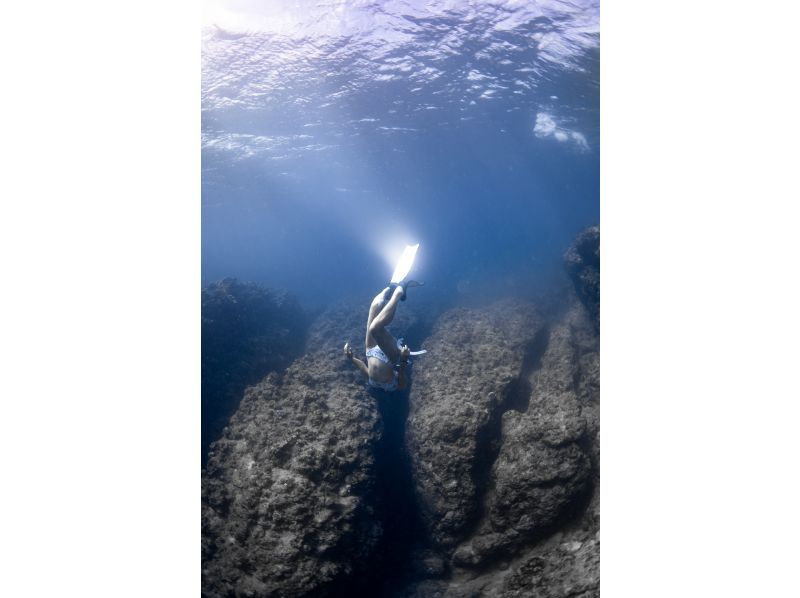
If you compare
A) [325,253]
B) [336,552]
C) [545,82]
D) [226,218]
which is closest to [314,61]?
[545,82]

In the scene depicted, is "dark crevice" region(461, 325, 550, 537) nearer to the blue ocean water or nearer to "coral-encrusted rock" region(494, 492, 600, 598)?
"coral-encrusted rock" region(494, 492, 600, 598)

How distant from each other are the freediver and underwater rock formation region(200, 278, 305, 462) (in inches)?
96.9

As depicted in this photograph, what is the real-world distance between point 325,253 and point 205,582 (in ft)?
288

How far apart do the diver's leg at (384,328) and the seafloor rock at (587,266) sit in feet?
14.3

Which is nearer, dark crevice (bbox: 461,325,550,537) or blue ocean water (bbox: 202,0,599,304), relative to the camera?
dark crevice (bbox: 461,325,550,537)

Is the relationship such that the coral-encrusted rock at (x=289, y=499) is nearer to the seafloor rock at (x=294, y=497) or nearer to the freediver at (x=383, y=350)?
the seafloor rock at (x=294, y=497)

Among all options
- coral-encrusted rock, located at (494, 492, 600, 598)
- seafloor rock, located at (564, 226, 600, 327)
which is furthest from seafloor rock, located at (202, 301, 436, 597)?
seafloor rock, located at (564, 226, 600, 327)

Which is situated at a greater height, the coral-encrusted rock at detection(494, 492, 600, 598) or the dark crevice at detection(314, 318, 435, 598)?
the coral-encrusted rock at detection(494, 492, 600, 598)

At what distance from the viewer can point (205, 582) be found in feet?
15.1

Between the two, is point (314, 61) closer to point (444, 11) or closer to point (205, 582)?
point (444, 11)

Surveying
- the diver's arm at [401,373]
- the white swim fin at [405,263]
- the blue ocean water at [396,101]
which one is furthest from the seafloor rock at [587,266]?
the white swim fin at [405,263]

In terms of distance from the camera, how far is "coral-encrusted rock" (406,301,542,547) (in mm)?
5621
